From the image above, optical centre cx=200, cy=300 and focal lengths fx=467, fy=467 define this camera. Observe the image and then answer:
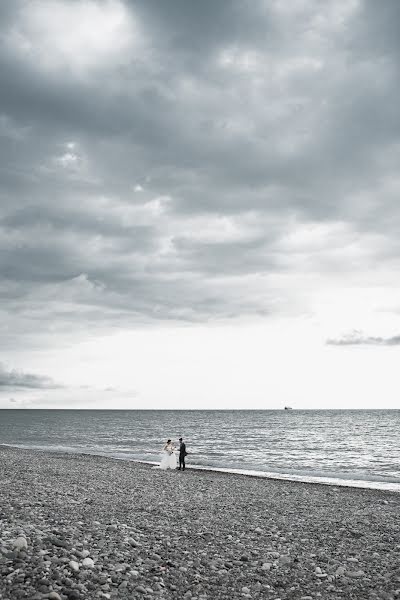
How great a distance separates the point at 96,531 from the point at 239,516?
5991 mm

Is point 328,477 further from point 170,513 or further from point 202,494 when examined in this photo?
point 170,513

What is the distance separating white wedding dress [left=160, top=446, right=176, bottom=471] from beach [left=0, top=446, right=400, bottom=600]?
13769mm

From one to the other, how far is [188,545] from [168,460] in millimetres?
24233

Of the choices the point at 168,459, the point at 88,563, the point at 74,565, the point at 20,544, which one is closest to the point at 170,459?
the point at 168,459

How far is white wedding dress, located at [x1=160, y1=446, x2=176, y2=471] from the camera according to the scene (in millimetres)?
35094

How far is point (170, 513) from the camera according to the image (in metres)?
16.1

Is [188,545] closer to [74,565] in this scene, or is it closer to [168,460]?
[74,565]

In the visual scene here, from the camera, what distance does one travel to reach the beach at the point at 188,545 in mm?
8703

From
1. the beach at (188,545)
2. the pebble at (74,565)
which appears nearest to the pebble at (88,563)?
the beach at (188,545)

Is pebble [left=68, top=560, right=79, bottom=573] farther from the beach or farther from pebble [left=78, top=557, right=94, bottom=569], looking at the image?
pebble [left=78, top=557, right=94, bottom=569]

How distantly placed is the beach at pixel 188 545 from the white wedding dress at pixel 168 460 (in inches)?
542

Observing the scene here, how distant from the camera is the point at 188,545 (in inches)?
466

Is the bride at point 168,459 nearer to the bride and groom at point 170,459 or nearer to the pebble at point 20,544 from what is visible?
the bride and groom at point 170,459

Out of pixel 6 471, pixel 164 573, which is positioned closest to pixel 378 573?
pixel 164 573
